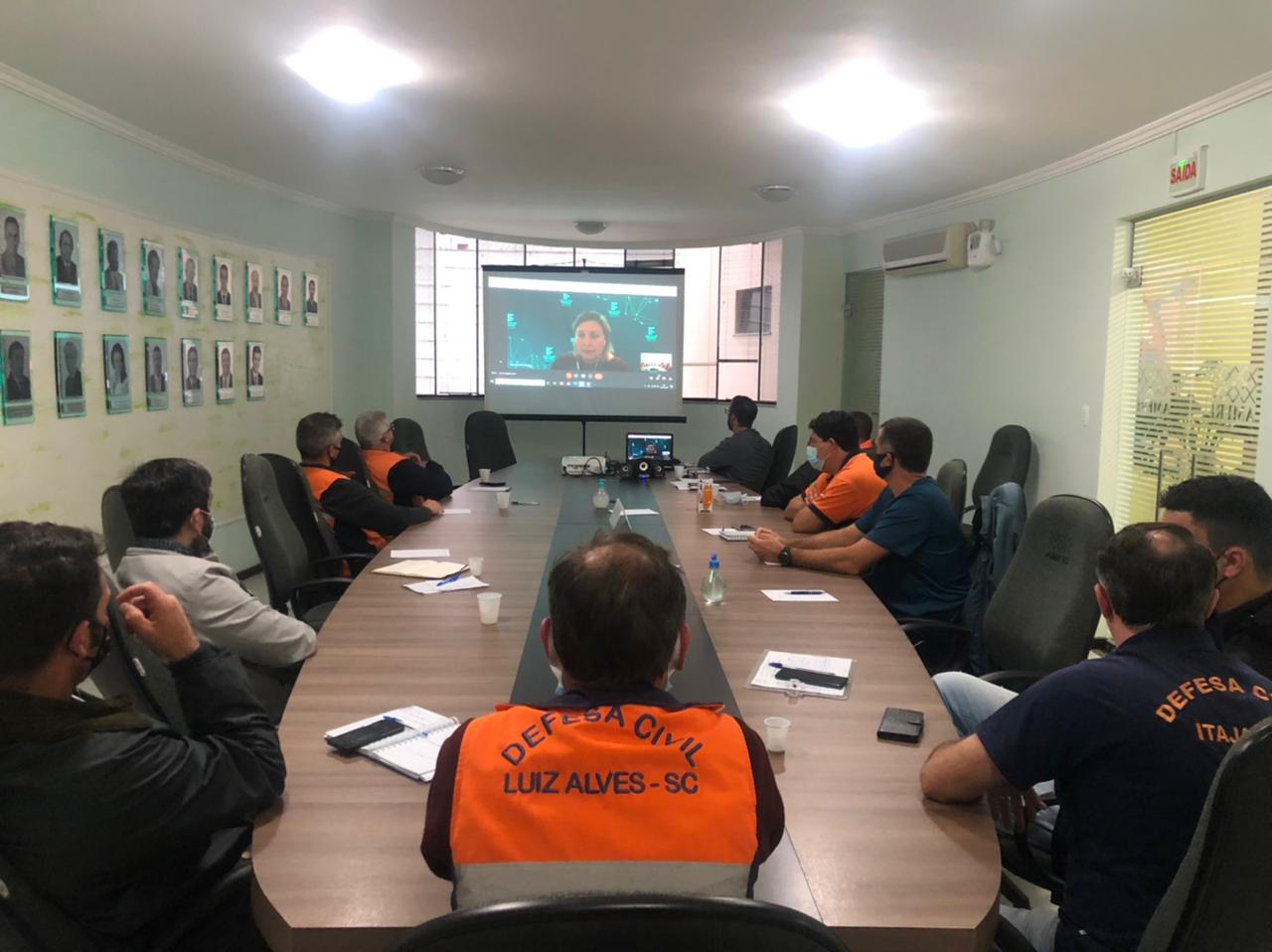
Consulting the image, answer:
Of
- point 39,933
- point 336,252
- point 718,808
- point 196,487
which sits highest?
point 336,252

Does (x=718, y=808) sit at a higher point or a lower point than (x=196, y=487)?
lower

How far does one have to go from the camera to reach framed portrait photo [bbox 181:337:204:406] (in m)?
5.06

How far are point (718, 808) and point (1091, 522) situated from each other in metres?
1.84

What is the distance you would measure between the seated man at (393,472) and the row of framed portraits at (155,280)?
4.22 ft

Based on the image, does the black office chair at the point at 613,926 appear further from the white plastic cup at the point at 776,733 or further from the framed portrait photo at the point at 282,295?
the framed portrait photo at the point at 282,295

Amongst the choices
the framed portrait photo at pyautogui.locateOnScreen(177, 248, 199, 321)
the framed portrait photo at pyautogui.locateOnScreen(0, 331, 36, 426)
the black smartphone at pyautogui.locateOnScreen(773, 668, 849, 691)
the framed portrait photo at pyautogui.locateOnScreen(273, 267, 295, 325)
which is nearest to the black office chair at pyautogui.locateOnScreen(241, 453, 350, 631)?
the framed portrait photo at pyautogui.locateOnScreen(0, 331, 36, 426)

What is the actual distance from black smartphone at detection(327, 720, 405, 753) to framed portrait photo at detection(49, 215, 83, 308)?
3.19 metres

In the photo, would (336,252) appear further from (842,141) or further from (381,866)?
(381,866)

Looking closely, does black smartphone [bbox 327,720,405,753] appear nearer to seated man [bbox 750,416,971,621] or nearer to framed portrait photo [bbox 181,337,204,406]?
seated man [bbox 750,416,971,621]

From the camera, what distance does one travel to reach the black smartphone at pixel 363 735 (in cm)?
171

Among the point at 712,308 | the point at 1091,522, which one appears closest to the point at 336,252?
the point at 712,308

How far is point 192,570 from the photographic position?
216 cm

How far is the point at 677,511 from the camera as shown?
4.62 m

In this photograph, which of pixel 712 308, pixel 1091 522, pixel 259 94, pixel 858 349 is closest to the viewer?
pixel 1091 522
